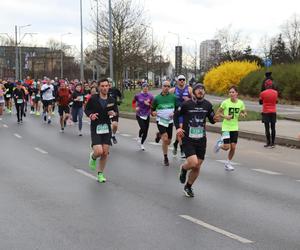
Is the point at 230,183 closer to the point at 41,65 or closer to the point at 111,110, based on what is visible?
the point at 111,110

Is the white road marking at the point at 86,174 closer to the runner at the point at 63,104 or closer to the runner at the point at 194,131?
the runner at the point at 194,131

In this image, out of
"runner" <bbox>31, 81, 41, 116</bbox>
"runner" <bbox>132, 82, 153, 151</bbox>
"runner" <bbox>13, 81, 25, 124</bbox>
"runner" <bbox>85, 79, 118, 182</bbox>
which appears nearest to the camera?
"runner" <bbox>85, 79, 118, 182</bbox>

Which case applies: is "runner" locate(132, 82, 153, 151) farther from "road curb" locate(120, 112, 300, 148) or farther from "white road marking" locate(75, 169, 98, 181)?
"road curb" locate(120, 112, 300, 148)

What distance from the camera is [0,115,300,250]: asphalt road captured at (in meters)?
6.02

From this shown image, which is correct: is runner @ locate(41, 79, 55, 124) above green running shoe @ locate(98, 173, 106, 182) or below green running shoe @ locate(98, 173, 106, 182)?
above

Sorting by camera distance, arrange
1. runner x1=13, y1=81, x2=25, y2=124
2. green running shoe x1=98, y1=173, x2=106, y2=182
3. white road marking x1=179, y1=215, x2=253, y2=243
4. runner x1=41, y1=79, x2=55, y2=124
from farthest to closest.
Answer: runner x1=41, y1=79, x2=55, y2=124 < runner x1=13, y1=81, x2=25, y2=124 < green running shoe x1=98, y1=173, x2=106, y2=182 < white road marking x1=179, y1=215, x2=253, y2=243

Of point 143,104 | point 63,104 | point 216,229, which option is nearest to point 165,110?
point 143,104

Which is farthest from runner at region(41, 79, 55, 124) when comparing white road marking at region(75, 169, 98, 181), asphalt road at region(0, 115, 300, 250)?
white road marking at region(75, 169, 98, 181)

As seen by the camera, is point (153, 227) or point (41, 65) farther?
point (41, 65)

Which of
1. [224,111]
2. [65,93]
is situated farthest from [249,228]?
[65,93]

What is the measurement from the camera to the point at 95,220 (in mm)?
6848

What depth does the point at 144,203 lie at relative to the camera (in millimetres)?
7879

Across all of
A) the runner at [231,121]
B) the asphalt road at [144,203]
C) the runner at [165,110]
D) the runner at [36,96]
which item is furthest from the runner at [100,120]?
the runner at [36,96]

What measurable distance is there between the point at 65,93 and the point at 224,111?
942 cm
